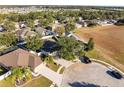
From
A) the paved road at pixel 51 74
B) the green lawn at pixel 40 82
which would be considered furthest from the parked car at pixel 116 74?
the green lawn at pixel 40 82

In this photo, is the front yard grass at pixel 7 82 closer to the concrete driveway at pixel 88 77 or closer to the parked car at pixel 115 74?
the concrete driveway at pixel 88 77

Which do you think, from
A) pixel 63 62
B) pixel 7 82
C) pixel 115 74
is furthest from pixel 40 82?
pixel 115 74

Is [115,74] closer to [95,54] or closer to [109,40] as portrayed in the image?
[95,54]

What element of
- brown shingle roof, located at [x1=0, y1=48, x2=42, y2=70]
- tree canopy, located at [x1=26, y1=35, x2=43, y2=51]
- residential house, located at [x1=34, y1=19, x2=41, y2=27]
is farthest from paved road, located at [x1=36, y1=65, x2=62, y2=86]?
residential house, located at [x1=34, y1=19, x2=41, y2=27]

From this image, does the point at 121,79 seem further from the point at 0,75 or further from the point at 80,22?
the point at 0,75
